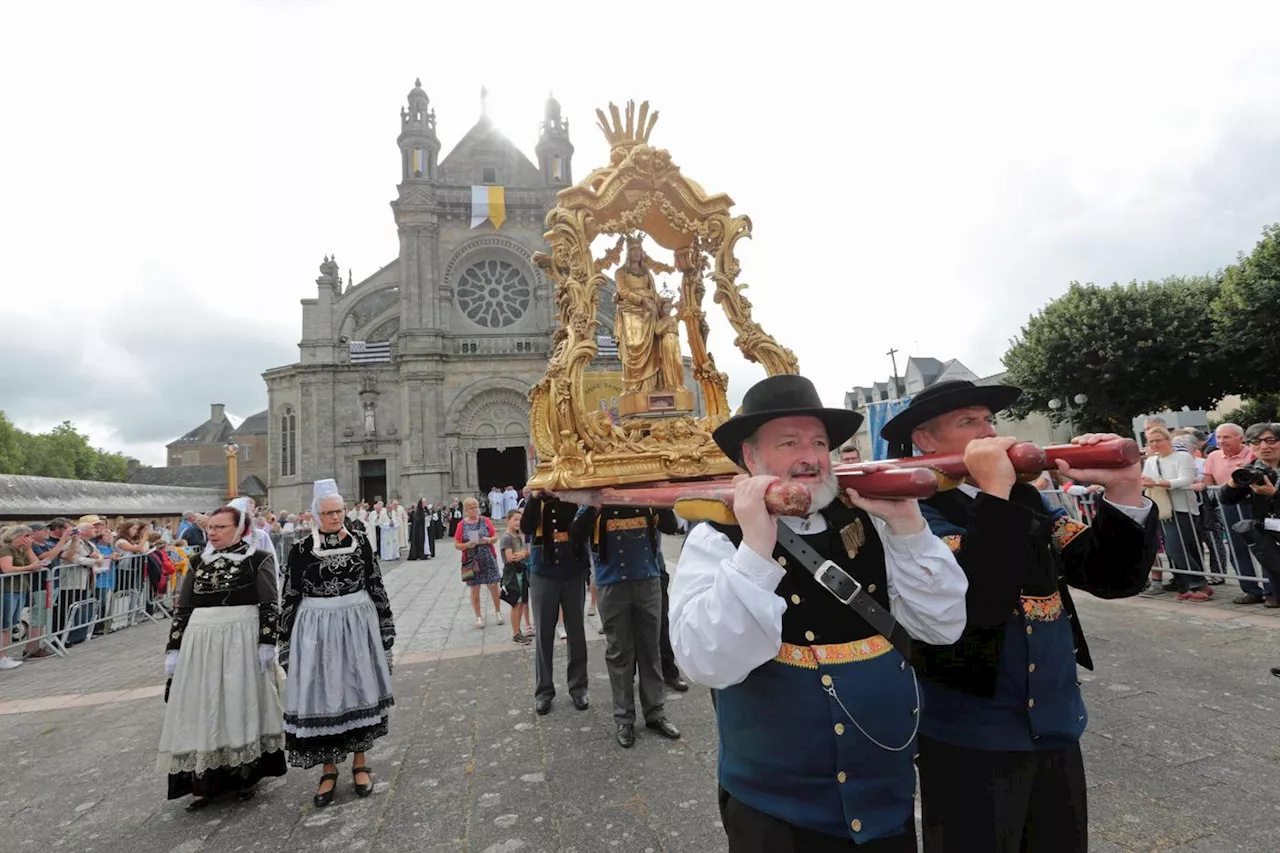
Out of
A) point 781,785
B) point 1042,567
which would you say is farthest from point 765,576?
point 1042,567

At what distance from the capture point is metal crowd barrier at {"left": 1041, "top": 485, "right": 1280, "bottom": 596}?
22.9ft

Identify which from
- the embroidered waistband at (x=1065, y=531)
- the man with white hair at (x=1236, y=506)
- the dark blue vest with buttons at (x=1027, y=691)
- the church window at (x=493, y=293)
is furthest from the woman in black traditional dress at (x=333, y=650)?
the church window at (x=493, y=293)

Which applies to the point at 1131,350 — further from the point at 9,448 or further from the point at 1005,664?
the point at 9,448

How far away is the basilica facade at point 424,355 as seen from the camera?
31125 millimetres

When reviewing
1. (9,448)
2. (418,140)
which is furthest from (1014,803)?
(9,448)

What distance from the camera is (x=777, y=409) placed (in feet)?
6.16

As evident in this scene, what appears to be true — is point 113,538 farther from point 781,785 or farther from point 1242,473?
point 1242,473

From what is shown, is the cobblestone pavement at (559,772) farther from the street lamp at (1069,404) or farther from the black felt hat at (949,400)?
the street lamp at (1069,404)

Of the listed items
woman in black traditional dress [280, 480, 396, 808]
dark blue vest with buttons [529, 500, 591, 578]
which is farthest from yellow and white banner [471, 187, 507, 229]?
woman in black traditional dress [280, 480, 396, 808]

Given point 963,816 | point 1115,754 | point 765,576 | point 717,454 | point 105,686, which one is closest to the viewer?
point 765,576

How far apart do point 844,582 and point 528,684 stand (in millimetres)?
5012

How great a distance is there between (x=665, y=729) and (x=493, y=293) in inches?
1301

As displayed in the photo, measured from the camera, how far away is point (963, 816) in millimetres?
2006

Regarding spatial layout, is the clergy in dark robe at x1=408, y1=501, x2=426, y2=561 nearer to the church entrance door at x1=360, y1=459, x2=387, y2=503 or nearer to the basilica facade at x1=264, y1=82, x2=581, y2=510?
the basilica facade at x1=264, y1=82, x2=581, y2=510
